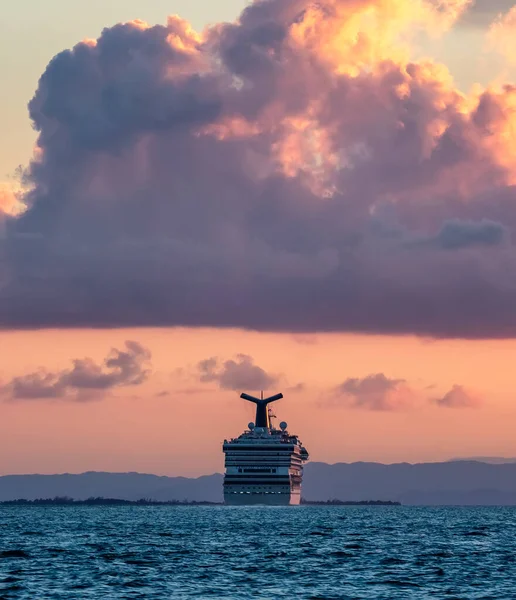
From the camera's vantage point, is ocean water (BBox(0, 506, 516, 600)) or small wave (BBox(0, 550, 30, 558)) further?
small wave (BBox(0, 550, 30, 558))

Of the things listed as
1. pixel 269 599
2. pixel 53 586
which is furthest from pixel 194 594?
pixel 53 586

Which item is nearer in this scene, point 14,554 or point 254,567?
point 254,567

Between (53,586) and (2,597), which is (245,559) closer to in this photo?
(53,586)

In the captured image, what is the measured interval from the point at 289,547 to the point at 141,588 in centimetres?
5097

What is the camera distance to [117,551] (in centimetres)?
13375

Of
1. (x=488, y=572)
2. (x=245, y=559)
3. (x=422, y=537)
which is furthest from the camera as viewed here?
(x=422, y=537)

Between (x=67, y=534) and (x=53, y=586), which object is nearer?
(x=53, y=586)

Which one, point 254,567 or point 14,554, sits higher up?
point 14,554

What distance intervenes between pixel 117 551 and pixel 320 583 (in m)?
40.4

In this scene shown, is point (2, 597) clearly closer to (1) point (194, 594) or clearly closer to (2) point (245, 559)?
(1) point (194, 594)

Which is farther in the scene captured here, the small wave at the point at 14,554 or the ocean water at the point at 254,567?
the small wave at the point at 14,554

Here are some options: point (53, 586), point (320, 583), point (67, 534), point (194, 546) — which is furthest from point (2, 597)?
point (67, 534)

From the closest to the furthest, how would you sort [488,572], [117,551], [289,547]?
[488,572]
[117,551]
[289,547]

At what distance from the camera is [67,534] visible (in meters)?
184
